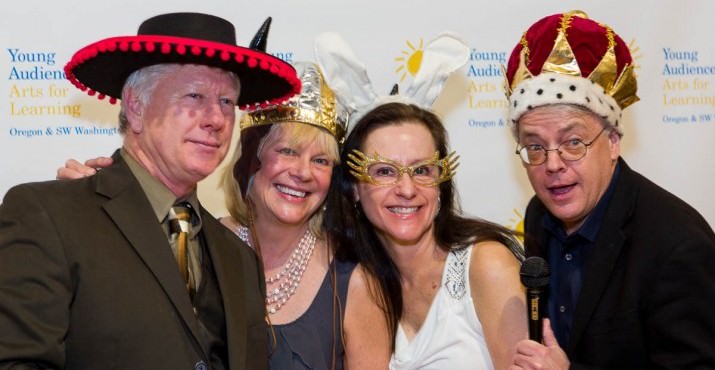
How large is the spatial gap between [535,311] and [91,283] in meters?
1.17

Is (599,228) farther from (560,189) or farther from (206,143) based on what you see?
(206,143)

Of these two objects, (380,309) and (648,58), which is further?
(648,58)

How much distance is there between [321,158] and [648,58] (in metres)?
1.88

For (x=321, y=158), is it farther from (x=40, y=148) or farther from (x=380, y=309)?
(x=40, y=148)

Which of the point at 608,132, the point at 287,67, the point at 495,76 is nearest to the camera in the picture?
the point at 287,67

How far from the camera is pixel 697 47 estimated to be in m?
3.85

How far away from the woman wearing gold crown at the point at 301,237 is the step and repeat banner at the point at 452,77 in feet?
A: 2.14

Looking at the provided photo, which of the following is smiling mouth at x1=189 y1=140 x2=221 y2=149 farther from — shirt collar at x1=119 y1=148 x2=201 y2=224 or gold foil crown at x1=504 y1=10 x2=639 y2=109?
gold foil crown at x1=504 y1=10 x2=639 y2=109

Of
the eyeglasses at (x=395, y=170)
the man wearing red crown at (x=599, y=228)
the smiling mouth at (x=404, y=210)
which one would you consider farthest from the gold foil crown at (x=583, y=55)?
the smiling mouth at (x=404, y=210)

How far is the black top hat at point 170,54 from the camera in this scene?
1.97m

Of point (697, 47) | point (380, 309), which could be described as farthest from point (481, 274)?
point (697, 47)

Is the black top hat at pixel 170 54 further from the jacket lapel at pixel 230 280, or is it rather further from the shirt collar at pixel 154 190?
the jacket lapel at pixel 230 280

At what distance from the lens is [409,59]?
362cm

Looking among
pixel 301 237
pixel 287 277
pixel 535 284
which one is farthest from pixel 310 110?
pixel 535 284
